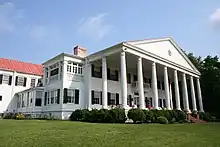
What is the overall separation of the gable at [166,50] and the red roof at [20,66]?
64.5 ft

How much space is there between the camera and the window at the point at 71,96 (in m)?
21.7

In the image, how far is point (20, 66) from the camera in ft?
111

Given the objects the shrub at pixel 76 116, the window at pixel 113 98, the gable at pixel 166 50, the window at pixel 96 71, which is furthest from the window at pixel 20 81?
the gable at pixel 166 50

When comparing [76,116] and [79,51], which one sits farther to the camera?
[79,51]

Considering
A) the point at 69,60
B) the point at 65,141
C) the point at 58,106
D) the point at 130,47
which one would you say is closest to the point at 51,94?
the point at 58,106

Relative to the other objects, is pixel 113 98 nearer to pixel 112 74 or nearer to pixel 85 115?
pixel 112 74

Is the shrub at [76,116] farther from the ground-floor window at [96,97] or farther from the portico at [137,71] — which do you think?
the ground-floor window at [96,97]

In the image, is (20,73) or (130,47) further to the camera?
(20,73)

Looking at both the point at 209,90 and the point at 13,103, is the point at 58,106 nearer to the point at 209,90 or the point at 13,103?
the point at 13,103

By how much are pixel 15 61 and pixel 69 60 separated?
1593 cm

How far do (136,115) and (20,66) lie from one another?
23.5 meters

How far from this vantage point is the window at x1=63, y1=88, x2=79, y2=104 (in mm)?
21719

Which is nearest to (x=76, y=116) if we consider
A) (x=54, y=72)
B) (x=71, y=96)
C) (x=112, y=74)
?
(x=71, y=96)

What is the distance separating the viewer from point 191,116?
1031 inches
